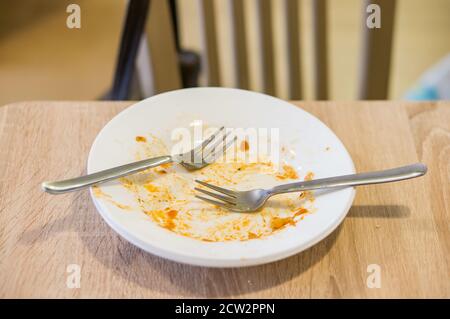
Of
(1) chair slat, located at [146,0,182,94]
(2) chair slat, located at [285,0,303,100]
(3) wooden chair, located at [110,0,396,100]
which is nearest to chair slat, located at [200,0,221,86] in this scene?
(3) wooden chair, located at [110,0,396,100]

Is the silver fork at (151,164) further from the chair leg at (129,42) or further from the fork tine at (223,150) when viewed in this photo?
the chair leg at (129,42)

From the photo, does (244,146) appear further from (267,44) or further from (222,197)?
(267,44)

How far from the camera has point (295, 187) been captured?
76cm

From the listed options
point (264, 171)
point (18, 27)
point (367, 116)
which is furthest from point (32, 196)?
point (18, 27)

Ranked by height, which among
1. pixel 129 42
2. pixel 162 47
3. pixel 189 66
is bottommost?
pixel 189 66

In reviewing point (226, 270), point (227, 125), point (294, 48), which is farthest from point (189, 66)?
point (226, 270)

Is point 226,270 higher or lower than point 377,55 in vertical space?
higher

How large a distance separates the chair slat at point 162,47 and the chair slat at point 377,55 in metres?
0.58

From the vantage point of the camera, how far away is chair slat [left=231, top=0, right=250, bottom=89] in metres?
1.59

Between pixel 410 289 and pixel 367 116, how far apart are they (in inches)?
13.8

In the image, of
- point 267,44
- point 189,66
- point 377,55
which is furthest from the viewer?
point 189,66

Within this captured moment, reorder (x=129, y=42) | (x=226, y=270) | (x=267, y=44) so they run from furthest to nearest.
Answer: (x=267, y=44) → (x=129, y=42) → (x=226, y=270)

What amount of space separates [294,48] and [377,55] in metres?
0.22
